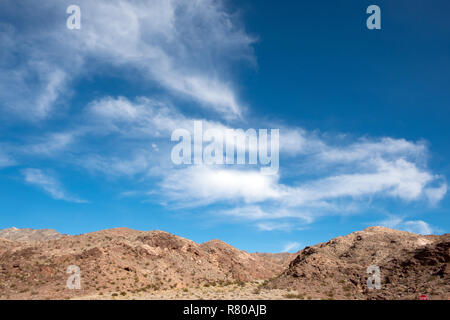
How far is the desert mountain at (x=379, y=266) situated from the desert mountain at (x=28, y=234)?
74.0m

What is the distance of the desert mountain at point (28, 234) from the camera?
8588cm

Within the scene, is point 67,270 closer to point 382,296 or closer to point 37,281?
point 37,281

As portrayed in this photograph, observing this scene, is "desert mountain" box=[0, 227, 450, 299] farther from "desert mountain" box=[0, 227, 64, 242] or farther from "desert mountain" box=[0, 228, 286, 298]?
"desert mountain" box=[0, 227, 64, 242]

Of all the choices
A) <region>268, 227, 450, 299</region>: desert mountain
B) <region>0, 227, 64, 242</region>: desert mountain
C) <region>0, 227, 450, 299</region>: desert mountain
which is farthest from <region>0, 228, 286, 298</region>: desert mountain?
<region>0, 227, 64, 242</region>: desert mountain

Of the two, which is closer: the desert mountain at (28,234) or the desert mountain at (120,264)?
the desert mountain at (120,264)

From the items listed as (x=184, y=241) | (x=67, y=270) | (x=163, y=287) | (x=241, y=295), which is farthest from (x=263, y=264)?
(x=67, y=270)

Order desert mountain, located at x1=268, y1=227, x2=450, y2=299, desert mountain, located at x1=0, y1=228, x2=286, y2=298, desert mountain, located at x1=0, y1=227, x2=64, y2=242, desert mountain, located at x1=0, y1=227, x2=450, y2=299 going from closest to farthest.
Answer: desert mountain, located at x1=268, y1=227, x2=450, y2=299 < desert mountain, located at x1=0, y1=227, x2=450, y2=299 < desert mountain, located at x1=0, y1=228, x2=286, y2=298 < desert mountain, located at x1=0, y1=227, x2=64, y2=242

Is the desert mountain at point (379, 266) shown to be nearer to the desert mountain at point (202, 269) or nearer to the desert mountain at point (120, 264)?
the desert mountain at point (202, 269)

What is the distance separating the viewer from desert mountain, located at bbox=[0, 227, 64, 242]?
85.9 m

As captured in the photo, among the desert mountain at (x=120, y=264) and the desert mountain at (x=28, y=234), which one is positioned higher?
the desert mountain at (x=28, y=234)

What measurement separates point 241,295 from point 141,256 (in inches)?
916

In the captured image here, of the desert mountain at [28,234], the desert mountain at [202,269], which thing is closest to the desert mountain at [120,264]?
the desert mountain at [202,269]

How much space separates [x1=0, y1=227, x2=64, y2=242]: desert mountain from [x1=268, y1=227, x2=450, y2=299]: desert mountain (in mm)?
74032

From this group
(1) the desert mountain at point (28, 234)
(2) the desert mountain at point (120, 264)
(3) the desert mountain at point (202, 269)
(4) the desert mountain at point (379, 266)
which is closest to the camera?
(4) the desert mountain at point (379, 266)
